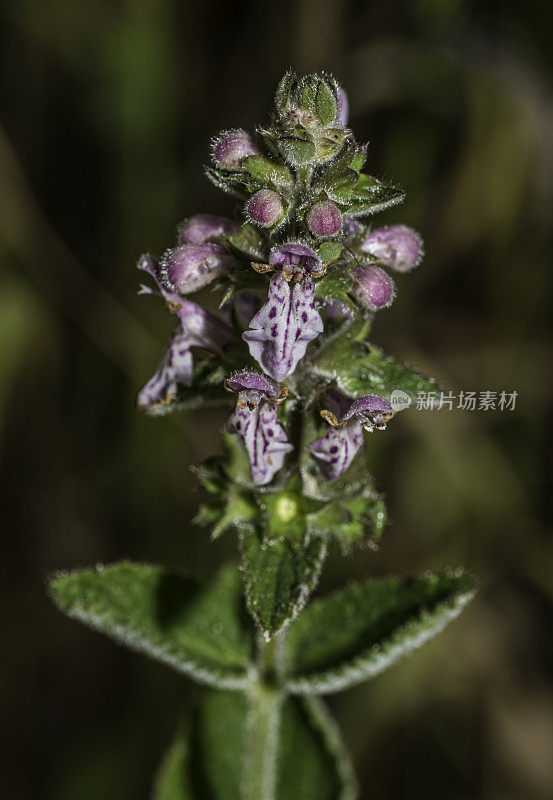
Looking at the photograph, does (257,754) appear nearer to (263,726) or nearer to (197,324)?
(263,726)

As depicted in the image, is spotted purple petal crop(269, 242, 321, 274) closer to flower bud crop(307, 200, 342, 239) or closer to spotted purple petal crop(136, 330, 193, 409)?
flower bud crop(307, 200, 342, 239)

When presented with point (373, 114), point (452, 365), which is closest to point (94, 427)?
point (452, 365)

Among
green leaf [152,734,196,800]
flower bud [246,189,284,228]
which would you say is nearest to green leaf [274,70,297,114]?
flower bud [246,189,284,228]

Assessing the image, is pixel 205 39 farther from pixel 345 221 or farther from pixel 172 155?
A: pixel 345 221

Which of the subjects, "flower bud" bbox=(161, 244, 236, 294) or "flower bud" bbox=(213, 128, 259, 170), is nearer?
"flower bud" bbox=(213, 128, 259, 170)

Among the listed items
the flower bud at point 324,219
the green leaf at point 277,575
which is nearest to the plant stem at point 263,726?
the green leaf at point 277,575

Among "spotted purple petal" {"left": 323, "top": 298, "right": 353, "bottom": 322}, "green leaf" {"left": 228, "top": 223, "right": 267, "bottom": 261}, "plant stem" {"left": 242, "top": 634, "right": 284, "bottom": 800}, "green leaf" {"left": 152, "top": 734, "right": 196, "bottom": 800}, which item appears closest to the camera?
"green leaf" {"left": 228, "top": 223, "right": 267, "bottom": 261}

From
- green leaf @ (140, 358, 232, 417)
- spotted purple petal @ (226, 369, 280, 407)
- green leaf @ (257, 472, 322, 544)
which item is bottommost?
green leaf @ (257, 472, 322, 544)
